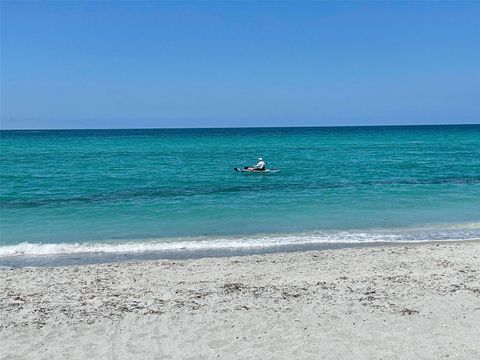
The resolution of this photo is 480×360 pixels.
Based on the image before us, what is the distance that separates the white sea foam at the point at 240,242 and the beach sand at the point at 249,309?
6.25 feet

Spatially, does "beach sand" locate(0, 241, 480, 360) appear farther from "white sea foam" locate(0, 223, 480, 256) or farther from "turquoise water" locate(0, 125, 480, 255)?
"turquoise water" locate(0, 125, 480, 255)

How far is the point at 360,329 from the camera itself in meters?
7.43

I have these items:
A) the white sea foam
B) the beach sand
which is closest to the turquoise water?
the white sea foam

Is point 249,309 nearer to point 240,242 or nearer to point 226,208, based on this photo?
point 240,242

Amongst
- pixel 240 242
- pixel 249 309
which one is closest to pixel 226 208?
pixel 240 242

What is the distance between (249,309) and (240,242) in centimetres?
576

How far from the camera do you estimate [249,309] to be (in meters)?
8.29

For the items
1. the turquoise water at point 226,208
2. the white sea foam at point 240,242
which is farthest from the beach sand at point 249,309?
the turquoise water at point 226,208

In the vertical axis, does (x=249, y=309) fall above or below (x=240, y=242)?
above

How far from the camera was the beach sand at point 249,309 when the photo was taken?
6934 mm

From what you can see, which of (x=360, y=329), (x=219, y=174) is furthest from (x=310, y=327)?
(x=219, y=174)

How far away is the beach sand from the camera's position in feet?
22.7

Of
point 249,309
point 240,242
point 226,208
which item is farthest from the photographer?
point 226,208

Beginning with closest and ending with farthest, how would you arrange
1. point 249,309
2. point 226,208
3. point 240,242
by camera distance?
1. point 249,309
2. point 240,242
3. point 226,208
